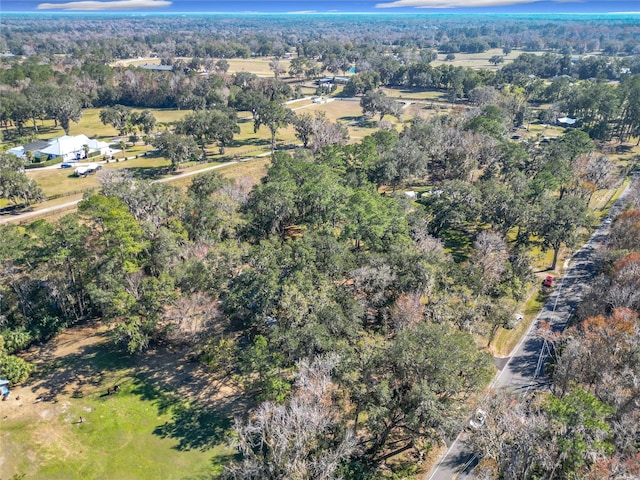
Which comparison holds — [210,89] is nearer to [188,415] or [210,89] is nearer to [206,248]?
[206,248]

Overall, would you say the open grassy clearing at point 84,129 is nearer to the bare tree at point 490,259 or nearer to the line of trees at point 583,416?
the bare tree at point 490,259

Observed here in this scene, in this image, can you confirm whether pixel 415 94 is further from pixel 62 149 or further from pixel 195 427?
pixel 195 427

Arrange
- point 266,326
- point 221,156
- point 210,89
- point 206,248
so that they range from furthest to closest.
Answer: point 210,89 → point 221,156 → point 206,248 → point 266,326

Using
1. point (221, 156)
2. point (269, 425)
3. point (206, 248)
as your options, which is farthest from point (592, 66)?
point (269, 425)

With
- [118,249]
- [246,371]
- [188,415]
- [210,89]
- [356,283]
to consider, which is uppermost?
[210,89]

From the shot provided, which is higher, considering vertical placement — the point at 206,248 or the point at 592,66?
the point at 592,66

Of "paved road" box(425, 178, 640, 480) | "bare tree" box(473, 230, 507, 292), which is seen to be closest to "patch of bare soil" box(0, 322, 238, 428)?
"paved road" box(425, 178, 640, 480)
